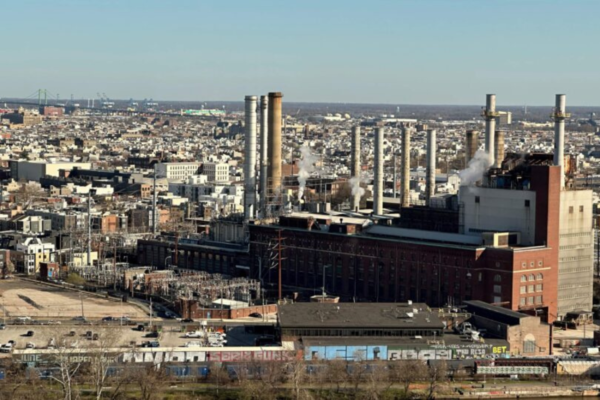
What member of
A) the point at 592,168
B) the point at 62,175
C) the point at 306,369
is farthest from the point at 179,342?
the point at 592,168

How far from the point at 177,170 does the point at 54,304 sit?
179 feet

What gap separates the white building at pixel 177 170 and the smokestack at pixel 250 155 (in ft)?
125

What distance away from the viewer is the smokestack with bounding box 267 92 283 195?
217 feet

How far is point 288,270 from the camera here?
5684cm

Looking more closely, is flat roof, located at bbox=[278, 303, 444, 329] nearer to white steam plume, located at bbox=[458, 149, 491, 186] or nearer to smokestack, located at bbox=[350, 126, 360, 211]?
white steam plume, located at bbox=[458, 149, 491, 186]

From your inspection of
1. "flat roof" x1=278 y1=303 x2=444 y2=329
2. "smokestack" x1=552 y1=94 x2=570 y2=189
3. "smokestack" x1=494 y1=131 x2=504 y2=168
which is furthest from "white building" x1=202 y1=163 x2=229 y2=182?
"flat roof" x1=278 y1=303 x2=444 y2=329

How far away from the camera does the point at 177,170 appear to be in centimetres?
10738

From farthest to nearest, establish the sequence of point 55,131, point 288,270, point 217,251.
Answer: point 55,131 < point 217,251 < point 288,270

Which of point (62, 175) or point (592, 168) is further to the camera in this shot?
point (592, 168)

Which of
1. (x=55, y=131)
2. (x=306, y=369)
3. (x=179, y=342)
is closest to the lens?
(x=306, y=369)

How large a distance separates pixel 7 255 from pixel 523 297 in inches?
1025

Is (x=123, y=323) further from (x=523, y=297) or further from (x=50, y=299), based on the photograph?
(x=523, y=297)

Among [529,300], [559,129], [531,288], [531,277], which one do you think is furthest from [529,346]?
[559,129]

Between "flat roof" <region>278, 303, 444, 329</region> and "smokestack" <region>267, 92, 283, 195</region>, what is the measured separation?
21.3m
